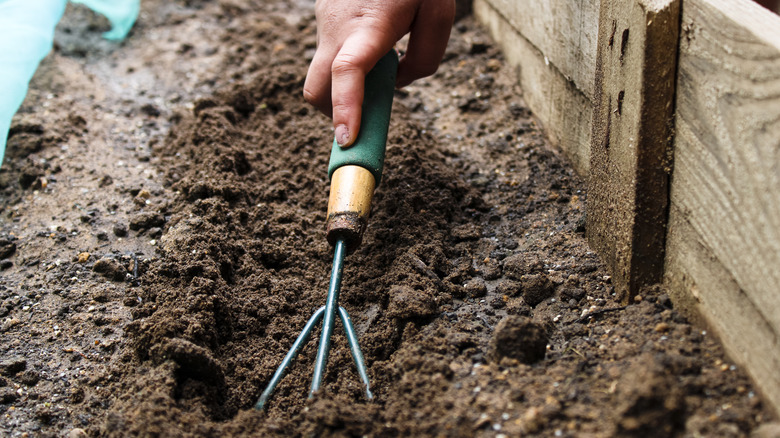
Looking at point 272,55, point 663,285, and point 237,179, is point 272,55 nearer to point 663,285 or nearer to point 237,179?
point 237,179

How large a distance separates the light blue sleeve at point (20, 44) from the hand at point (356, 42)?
1403mm

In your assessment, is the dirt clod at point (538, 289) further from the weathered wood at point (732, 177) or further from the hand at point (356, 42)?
the hand at point (356, 42)

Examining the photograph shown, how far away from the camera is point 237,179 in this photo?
2.40 m

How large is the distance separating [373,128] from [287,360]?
0.73 meters

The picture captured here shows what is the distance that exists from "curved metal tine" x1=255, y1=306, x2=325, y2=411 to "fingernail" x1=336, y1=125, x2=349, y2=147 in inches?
19.3

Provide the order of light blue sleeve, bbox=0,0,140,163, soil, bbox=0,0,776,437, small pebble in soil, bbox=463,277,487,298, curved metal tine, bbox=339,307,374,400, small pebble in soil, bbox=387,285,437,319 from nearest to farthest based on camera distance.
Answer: soil, bbox=0,0,776,437, curved metal tine, bbox=339,307,374,400, small pebble in soil, bbox=387,285,437,319, small pebble in soil, bbox=463,277,487,298, light blue sleeve, bbox=0,0,140,163

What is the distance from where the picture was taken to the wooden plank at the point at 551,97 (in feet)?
7.15

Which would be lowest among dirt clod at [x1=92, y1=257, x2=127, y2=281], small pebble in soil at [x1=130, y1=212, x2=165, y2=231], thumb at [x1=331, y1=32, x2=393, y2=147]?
dirt clod at [x1=92, y1=257, x2=127, y2=281]

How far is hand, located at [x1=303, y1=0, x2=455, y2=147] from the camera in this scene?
6.17 ft

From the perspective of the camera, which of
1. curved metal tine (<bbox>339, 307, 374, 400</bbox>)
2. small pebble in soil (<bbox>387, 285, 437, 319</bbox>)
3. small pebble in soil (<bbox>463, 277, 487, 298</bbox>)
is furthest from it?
small pebble in soil (<bbox>463, 277, 487, 298</bbox>)

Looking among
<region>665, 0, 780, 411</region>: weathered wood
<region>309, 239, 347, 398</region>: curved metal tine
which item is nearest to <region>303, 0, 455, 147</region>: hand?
<region>309, 239, 347, 398</region>: curved metal tine

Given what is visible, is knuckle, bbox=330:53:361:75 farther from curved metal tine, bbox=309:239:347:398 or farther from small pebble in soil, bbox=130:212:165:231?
small pebble in soil, bbox=130:212:165:231

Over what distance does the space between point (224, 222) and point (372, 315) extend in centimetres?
65

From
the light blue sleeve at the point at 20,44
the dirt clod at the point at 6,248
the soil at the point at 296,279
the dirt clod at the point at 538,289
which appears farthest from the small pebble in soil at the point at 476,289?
the light blue sleeve at the point at 20,44
